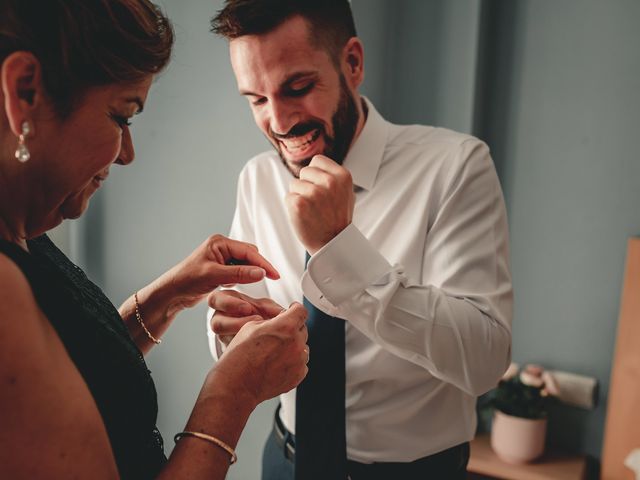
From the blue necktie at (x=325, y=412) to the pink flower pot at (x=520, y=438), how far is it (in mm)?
1128

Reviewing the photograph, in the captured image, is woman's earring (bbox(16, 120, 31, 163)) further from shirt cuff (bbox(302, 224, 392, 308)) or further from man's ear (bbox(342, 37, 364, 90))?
man's ear (bbox(342, 37, 364, 90))

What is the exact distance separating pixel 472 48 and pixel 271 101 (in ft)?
3.73

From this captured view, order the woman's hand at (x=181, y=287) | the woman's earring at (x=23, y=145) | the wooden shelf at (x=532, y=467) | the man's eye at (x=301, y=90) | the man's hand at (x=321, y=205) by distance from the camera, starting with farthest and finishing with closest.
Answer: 1. the wooden shelf at (x=532, y=467)
2. the man's eye at (x=301, y=90)
3. the woman's hand at (x=181, y=287)
4. the man's hand at (x=321, y=205)
5. the woman's earring at (x=23, y=145)

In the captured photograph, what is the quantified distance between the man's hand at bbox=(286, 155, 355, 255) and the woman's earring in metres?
0.47

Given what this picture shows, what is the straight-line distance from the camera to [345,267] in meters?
1.00

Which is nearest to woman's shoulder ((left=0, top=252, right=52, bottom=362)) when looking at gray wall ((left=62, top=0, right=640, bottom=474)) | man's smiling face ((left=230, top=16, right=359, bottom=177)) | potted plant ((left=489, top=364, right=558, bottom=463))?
man's smiling face ((left=230, top=16, right=359, bottom=177))

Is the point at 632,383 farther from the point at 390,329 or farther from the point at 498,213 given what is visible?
the point at 390,329

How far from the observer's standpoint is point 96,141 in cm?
68

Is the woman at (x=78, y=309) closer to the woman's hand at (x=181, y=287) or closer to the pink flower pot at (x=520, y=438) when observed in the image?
the woman's hand at (x=181, y=287)

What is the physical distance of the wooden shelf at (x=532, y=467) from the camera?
6.46 ft

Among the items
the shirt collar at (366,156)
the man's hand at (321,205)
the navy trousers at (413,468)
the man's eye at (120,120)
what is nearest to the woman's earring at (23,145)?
the man's eye at (120,120)

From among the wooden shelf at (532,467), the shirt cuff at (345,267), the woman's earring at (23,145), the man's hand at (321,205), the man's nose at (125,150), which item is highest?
the woman's earring at (23,145)

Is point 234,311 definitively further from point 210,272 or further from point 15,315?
point 15,315

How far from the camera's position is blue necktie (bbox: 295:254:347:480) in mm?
1127
